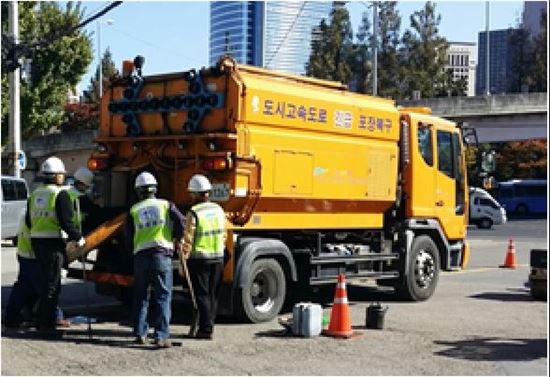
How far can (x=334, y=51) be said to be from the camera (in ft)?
213

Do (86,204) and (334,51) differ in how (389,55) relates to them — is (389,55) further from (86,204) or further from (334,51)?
(86,204)

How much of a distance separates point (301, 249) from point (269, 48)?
19.4 m

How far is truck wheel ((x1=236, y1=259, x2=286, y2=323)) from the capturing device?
9.98 metres

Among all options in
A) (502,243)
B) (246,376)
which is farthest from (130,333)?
(502,243)

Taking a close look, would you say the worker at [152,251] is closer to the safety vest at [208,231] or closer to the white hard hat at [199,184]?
the safety vest at [208,231]

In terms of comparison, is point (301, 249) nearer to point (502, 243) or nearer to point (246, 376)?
point (246, 376)

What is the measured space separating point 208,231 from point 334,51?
2245 inches

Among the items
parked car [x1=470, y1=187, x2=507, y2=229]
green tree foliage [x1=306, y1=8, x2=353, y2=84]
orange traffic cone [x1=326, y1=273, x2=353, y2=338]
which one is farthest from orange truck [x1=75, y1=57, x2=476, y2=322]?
green tree foliage [x1=306, y1=8, x2=353, y2=84]

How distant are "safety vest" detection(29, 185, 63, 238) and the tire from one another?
51354mm

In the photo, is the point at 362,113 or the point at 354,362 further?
the point at 362,113

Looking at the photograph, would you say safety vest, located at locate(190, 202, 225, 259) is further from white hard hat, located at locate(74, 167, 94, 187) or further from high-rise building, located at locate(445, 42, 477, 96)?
high-rise building, located at locate(445, 42, 477, 96)

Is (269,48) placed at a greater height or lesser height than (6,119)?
greater

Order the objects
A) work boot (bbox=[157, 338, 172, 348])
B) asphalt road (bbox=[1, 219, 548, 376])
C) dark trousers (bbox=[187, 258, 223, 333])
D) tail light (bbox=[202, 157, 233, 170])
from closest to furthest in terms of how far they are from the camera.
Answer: asphalt road (bbox=[1, 219, 548, 376]) < work boot (bbox=[157, 338, 172, 348]) < dark trousers (bbox=[187, 258, 223, 333]) < tail light (bbox=[202, 157, 233, 170])

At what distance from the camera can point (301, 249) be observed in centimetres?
1106
